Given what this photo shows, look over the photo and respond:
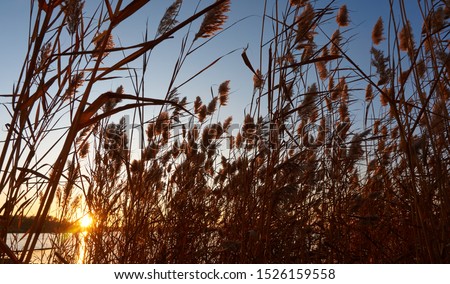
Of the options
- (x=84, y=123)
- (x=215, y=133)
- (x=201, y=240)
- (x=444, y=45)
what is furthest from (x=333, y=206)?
(x=84, y=123)

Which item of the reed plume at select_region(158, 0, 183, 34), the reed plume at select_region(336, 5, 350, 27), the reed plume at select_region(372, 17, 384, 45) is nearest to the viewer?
the reed plume at select_region(158, 0, 183, 34)

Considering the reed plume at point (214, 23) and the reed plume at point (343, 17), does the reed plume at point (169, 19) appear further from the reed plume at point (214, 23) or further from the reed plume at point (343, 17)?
the reed plume at point (343, 17)

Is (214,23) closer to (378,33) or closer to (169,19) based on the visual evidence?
(169,19)

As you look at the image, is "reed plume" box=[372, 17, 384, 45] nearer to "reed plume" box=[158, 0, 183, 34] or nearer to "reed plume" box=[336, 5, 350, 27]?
"reed plume" box=[336, 5, 350, 27]

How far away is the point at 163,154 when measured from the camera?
2.88 metres

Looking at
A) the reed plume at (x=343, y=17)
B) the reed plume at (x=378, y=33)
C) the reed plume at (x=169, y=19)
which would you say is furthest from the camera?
the reed plume at (x=343, y=17)

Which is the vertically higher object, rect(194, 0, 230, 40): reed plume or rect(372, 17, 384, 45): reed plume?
rect(372, 17, 384, 45): reed plume

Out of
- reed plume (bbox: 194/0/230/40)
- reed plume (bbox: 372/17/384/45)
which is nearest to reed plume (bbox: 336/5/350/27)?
reed plume (bbox: 372/17/384/45)

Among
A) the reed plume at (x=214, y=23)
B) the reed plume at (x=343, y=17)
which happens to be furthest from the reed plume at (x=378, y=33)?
the reed plume at (x=214, y=23)

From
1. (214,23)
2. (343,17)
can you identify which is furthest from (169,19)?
(343,17)

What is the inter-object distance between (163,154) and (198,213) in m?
0.56

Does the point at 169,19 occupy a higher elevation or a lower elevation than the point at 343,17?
lower

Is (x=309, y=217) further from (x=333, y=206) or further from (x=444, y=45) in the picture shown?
(x=444, y=45)

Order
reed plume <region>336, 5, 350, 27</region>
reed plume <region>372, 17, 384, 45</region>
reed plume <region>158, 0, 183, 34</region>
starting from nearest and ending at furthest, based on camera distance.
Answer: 1. reed plume <region>158, 0, 183, 34</region>
2. reed plume <region>372, 17, 384, 45</region>
3. reed plume <region>336, 5, 350, 27</region>
